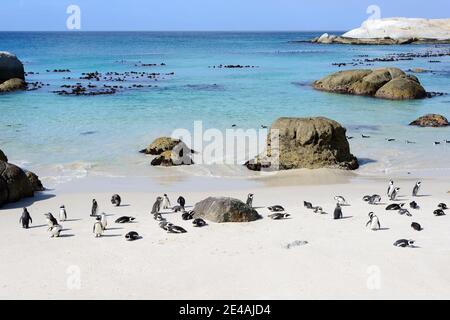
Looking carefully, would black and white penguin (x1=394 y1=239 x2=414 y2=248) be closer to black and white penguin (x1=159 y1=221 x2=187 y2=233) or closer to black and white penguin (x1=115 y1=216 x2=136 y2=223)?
black and white penguin (x1=159 y1=221 x2=187 y2=233)

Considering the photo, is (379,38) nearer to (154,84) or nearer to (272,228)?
(154,84)

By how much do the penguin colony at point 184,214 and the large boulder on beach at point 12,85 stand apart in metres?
34.9

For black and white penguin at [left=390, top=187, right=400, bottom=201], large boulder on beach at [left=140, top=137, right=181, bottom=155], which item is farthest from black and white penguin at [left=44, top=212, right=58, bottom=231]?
large boulder on beach at [left=140, top=137, right=181, bottom=155]

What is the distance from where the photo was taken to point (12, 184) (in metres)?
16.0

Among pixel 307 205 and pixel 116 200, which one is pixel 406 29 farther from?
pixel 116 200

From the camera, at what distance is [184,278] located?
34.1 feet

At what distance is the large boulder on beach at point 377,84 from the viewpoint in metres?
41.7

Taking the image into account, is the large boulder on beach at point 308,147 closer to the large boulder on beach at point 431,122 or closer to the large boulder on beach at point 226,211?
the large boulder on beach at point 226,211

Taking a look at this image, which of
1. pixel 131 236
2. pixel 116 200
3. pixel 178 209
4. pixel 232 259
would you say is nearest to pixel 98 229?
pixel 131 236

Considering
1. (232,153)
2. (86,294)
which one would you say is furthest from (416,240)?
(232,153)

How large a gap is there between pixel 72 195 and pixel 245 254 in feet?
24.2

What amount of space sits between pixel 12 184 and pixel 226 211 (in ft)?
20.2

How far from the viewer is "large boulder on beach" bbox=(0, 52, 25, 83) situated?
2032 inches
